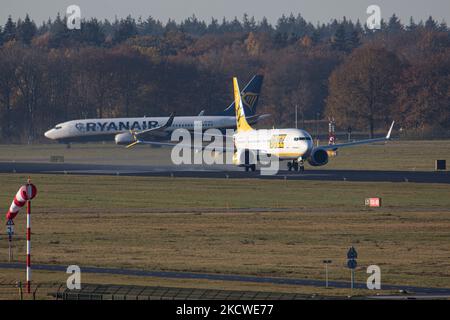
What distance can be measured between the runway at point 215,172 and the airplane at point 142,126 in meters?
21.7

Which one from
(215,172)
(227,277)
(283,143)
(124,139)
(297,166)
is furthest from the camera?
(124,139)

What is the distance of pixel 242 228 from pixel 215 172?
127ft

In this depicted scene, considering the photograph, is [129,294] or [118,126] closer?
[129,294]

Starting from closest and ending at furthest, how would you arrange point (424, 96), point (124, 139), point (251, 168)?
point (251, 168) → point (124, 139) → point (424, 96)

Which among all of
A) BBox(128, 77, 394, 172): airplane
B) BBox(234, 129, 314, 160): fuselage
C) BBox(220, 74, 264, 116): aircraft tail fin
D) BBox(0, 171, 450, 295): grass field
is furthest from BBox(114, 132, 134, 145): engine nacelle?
BBox(0, 171, 450, 295): grass field

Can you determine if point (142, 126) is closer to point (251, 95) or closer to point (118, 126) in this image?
point (118, 126)

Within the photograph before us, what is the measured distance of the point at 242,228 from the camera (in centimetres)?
5628

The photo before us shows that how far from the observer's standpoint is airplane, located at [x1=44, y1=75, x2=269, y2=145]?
130750mm

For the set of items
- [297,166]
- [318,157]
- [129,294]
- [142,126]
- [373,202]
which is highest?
[142,126]

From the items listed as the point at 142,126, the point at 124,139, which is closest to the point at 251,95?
the point at 142,126

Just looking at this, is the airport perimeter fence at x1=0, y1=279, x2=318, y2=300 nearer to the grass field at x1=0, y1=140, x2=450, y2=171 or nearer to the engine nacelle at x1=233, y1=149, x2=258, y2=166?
the engine nacelle at x1=233, y1=149, x2=258, y2=166

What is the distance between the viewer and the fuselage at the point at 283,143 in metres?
91.8

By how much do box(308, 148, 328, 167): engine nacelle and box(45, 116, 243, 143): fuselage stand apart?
40177mm
